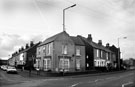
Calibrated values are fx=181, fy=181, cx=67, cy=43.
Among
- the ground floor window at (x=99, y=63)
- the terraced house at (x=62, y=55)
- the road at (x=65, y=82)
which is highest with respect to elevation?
the terraced house at (x=62, y=55)

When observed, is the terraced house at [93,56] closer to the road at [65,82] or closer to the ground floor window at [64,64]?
the ground floor window at [64,64]

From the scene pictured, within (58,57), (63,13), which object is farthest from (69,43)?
(63,13)

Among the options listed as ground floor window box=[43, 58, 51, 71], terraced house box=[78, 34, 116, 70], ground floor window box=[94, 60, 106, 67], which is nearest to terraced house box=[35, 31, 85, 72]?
ground floor window box=[43, 58, 51, 71]

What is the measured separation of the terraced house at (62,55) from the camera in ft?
125

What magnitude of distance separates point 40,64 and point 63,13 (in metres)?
21.0

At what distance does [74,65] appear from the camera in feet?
135

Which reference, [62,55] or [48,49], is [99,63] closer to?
[62,55]

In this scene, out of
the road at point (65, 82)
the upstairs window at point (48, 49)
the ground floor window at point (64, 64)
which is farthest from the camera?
the upstairs window at point (48, 49)

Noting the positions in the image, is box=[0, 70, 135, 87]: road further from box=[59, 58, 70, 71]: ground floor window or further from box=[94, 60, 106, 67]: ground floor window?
box=[94, 60, 106, 67]: ground floor window

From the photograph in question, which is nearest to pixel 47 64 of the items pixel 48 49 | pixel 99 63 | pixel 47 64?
pixel 47 64

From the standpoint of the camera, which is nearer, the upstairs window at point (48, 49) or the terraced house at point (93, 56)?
the upstairs window at point (48, 49)

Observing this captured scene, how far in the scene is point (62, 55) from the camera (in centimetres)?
3872

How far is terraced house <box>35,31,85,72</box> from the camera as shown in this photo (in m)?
38.0

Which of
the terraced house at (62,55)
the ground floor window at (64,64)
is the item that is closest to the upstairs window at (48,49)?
the terraced house at (62,55)
